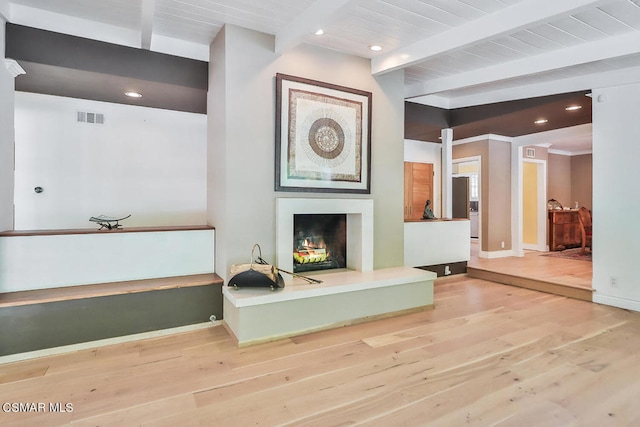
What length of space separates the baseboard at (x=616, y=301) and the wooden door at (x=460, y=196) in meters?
2.98

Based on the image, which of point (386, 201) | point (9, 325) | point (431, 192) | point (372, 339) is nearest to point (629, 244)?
point (386, 201)

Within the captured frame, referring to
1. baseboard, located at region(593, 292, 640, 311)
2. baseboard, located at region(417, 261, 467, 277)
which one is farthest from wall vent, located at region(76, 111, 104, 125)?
baseboard, located at region(593, 292, 640, 311)

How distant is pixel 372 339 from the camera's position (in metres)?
2.93

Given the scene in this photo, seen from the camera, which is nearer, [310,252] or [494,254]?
[310,252]

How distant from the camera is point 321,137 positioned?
3559 millimetres

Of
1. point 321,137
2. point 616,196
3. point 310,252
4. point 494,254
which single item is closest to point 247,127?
point 321,137

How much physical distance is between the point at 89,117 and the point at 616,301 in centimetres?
681

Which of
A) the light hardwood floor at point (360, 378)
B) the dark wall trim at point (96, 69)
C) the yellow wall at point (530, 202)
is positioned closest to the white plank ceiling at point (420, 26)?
the dark wall trim at point (96, 69)

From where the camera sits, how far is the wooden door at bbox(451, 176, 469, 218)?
6.77 m

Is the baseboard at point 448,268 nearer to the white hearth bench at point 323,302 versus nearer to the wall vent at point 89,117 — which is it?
the white hearth bench at point 323,302

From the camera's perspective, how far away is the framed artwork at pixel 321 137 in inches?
132

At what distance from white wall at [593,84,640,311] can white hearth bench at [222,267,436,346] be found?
214cm

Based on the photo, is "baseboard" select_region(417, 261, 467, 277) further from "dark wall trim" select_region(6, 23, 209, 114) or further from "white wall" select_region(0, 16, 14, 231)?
"white wall" select_region(0, 16, 14, 231)

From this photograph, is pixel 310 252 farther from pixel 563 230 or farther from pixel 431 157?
pixel 563 230
